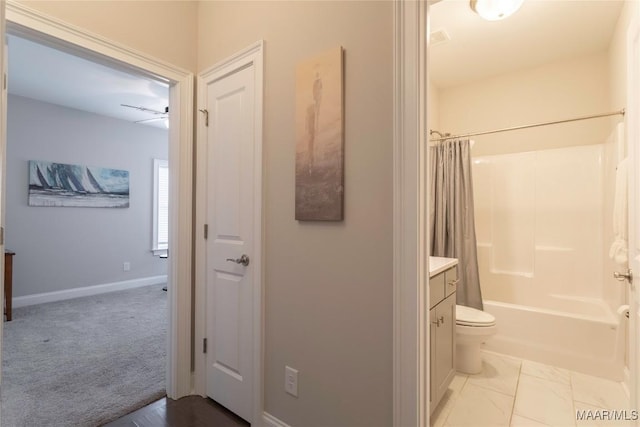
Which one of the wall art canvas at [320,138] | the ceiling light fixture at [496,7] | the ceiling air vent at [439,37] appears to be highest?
the ceiling air vent at [439,37]

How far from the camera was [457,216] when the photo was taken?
3.04 metres

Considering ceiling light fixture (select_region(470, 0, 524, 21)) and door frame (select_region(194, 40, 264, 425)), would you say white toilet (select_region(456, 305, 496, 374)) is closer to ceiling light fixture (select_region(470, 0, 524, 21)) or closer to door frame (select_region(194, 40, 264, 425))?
door frame (select_region(194, 40, 264, 425))

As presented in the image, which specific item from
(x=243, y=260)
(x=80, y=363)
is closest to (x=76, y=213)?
(x=80, y=363)

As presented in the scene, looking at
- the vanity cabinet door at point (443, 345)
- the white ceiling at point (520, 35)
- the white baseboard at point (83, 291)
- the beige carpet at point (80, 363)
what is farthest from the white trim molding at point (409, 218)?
the white baseboard at point (83, 291)

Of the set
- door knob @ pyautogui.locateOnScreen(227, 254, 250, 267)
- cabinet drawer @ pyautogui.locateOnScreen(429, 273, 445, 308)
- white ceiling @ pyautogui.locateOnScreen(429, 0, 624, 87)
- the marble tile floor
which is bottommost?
the marble tile floor

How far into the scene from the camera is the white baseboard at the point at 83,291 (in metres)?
4.00

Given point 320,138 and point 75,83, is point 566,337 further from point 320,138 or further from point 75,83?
point 75,83

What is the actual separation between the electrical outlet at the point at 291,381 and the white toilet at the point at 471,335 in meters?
1.29

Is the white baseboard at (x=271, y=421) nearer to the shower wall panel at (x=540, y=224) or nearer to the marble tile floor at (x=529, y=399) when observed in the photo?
the marble tile floor at (x=529, y=399)

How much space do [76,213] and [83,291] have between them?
43.3 inches

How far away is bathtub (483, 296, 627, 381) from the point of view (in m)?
2.30

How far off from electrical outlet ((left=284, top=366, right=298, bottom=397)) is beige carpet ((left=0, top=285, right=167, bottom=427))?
104 centimetres

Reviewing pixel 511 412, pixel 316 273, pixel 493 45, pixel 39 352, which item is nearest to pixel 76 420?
pixel 39 352

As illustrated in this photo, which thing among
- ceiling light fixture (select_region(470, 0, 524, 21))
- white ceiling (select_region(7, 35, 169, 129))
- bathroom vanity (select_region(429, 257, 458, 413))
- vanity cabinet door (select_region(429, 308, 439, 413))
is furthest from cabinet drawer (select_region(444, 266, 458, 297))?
white ceiling (select_region(7, 35, 169, 129))
